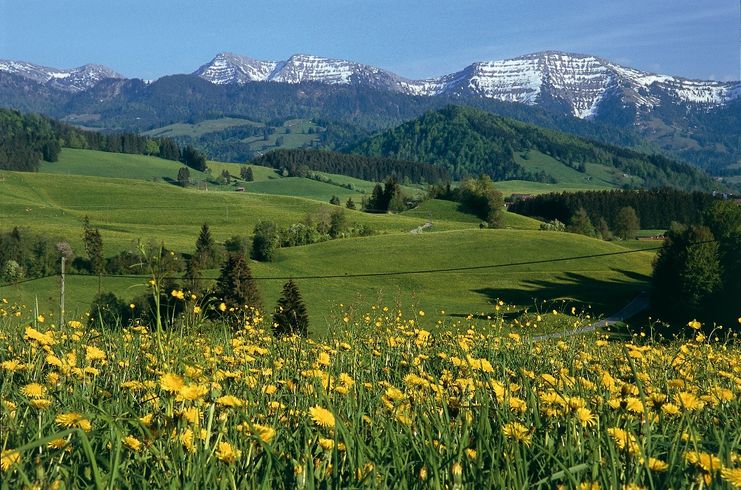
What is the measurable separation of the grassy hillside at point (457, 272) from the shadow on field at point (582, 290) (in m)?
0.11

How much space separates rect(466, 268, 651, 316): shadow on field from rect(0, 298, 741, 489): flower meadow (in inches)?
2771

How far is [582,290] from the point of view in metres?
85.4

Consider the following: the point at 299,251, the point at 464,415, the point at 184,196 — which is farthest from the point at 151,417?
the point at 184,196

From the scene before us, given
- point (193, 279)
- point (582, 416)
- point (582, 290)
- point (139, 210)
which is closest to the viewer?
point (582, 416)

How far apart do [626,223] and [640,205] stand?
16.4 metres

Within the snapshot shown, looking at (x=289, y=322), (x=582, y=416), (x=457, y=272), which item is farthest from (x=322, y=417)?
(x=457, y=272)

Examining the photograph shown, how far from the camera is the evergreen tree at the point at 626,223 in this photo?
15675 centimetres

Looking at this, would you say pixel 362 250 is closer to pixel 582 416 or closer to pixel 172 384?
pixel 582 416

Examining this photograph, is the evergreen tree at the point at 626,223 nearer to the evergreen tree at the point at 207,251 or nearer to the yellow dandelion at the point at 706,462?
the evergreen tree at the point at 207,251

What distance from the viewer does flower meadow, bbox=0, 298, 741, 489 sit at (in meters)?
2.14

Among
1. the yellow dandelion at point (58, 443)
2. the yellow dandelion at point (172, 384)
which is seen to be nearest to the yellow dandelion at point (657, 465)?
the yellow dandelion at point (172, 384)

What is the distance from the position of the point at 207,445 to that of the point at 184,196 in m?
159

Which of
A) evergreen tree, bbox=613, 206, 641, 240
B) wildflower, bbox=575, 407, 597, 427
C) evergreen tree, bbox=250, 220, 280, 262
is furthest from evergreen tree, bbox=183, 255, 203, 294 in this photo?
evergreen tree, bbox=613, 206, 641, 240

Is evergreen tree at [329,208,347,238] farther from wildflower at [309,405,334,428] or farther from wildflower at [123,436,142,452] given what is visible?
wildflower at [123,436,142,452]
